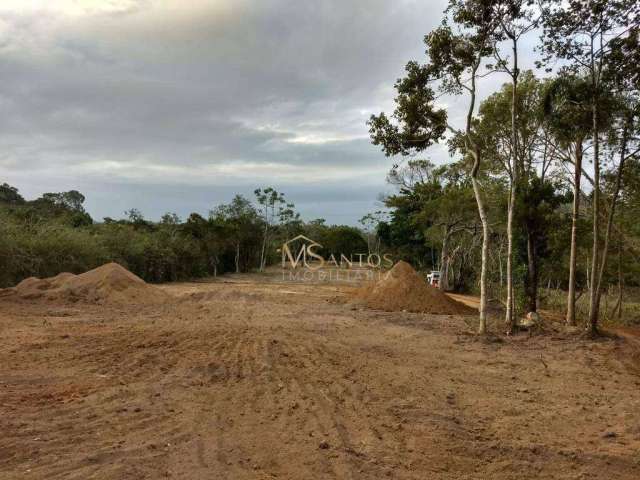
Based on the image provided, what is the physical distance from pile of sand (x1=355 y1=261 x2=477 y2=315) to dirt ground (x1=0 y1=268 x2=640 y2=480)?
444cm

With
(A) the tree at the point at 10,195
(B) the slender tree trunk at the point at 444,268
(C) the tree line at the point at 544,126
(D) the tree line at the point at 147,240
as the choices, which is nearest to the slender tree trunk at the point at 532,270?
(C) the tree line at the point at 544,126

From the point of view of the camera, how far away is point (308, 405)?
186 inches

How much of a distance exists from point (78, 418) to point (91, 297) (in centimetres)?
1055

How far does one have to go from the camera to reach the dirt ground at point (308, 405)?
3439 millimetres

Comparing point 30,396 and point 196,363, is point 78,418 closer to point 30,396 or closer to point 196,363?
point 30,396

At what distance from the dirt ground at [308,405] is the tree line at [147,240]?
28.5 ft

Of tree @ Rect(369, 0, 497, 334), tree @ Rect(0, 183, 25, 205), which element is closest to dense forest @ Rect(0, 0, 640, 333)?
tree @ Rect(369, 0, 497, 334)

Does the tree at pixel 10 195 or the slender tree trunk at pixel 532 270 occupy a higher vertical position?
the tree at pixel 10 195

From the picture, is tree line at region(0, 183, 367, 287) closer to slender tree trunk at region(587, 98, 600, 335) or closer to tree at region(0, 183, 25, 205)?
tree at region(0, 183, 25, 205)

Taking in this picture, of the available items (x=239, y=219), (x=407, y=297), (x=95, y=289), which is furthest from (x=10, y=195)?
(x=407, y=297)

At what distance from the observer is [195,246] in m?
27.8

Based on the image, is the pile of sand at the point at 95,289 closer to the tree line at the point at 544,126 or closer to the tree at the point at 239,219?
the tree line at the point at 544,126

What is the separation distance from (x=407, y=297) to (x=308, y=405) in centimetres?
996

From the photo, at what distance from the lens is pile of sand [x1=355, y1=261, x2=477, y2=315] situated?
13.8 meters
